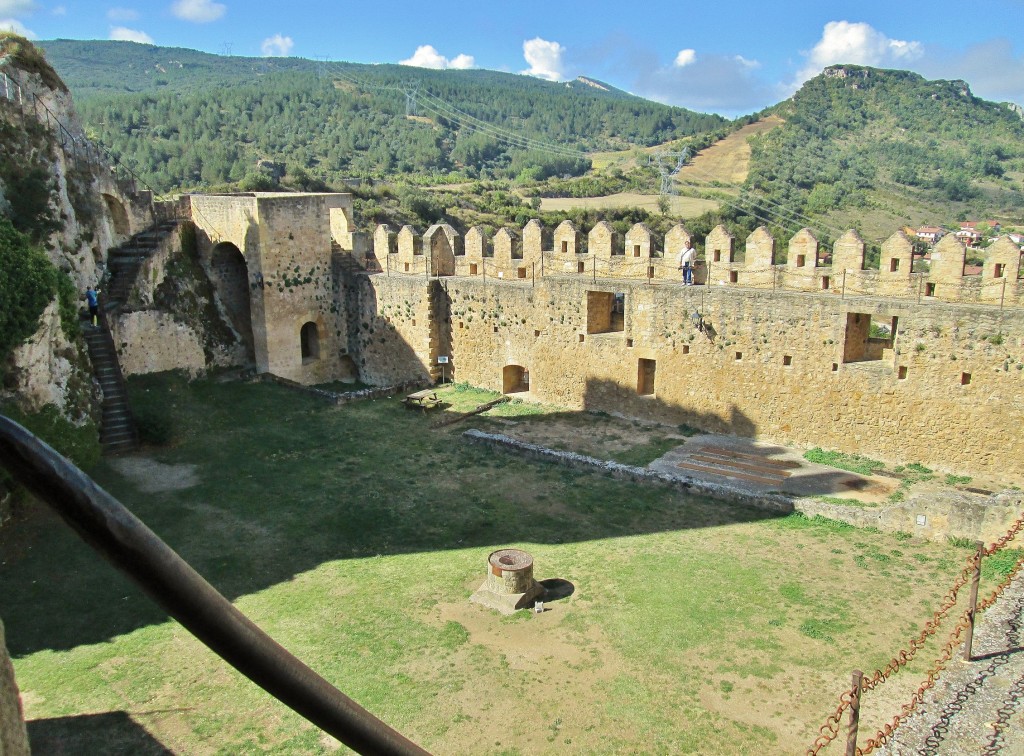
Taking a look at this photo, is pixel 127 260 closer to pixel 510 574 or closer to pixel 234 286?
pixel 234 286

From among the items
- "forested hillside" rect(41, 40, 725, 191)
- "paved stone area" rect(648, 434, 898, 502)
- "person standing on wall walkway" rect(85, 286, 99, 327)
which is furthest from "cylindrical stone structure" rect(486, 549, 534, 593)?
"forested hillside" rect(41, 40, 725, 191)

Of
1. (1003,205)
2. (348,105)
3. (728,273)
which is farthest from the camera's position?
(348,105)

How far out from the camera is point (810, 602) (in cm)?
→ 973

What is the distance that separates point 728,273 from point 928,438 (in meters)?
4.67

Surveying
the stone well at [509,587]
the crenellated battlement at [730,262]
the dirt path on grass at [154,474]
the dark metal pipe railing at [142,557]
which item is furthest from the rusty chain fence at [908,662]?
the dirt path on grass at [154,474]

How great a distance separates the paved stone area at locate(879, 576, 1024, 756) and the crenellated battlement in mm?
7026

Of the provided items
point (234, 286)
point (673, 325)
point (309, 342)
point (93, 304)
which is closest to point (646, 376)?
point (673, 325)

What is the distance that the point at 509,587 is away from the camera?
9.77 meters

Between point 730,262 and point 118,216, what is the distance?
46.3 feet

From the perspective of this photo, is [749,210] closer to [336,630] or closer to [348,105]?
[336,630]

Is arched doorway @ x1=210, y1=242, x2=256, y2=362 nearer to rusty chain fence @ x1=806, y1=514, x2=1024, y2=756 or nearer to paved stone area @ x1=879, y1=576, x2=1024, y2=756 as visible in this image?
rusty chain fence @ x1=806, y1=514, x2=1024, y2=756

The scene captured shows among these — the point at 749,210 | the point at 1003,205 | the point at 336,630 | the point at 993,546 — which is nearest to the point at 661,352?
the point at 993,546

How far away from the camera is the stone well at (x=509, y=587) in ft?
31.8

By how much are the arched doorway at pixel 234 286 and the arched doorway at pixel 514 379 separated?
Result: 6.44 metres
